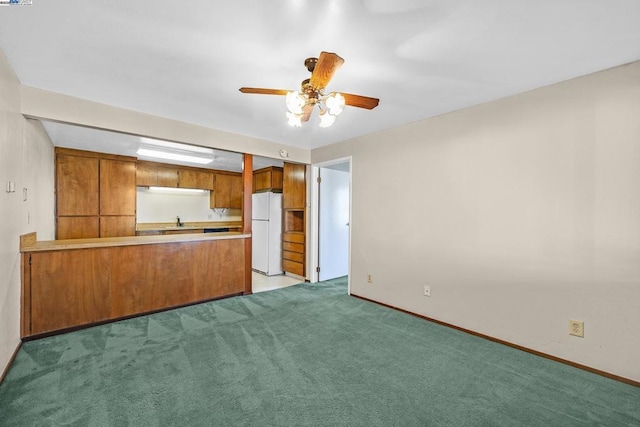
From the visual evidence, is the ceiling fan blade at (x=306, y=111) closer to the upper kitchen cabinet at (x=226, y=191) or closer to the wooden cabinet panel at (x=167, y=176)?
the wooden cabinet panel at (x=167, y=176)

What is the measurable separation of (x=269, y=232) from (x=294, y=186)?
986 mm

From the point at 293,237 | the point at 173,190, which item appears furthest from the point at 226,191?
the point at 293,237

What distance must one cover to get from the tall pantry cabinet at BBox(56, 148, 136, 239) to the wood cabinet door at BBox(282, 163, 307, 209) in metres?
2.87

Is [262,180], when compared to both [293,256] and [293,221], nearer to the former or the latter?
[293,221]

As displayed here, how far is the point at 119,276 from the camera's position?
3.02 meters

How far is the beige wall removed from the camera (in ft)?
6.66

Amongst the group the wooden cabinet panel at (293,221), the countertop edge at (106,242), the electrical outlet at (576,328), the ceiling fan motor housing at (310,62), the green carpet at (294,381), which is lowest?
the green carpet at (294,381)

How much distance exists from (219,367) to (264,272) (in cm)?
320

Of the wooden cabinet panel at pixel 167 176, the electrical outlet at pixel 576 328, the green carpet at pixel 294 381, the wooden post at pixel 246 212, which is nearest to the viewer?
the green carpet at pixel 294 381

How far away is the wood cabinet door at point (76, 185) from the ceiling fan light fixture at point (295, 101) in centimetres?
469

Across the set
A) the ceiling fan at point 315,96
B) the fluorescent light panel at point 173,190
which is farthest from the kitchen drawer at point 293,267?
the ceiling fan at point 315,96

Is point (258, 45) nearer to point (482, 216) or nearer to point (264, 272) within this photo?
point (482, 216)

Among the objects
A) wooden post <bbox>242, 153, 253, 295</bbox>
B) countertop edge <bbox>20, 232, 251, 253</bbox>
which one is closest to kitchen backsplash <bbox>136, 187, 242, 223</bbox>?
countertop edge <bbox>20, 232, 251, 253</bbox>

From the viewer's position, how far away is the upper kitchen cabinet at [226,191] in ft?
20.8
